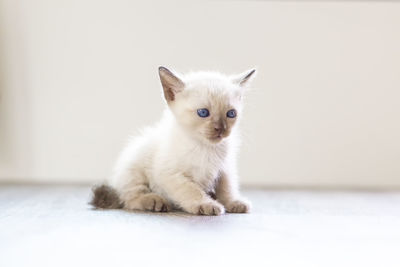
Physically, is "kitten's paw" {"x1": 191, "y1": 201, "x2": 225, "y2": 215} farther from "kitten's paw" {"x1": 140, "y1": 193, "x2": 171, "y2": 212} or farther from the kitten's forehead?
the kitten's forehead

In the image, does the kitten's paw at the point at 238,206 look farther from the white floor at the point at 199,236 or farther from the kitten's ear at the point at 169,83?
the kitten's ear at the point at 169,83

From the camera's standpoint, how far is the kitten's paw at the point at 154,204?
5.75ft

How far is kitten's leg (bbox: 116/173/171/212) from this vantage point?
1761 millimetres

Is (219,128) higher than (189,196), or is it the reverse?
(219,128)

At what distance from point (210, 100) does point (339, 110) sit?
138 centimetres

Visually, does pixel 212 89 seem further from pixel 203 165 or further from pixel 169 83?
pixel 203 165

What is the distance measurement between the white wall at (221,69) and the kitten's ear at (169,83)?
102 cm

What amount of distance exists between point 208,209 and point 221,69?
1311mm

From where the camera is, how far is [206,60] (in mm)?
2797

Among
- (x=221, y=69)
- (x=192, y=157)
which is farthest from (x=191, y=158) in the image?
(x=221, y=69)

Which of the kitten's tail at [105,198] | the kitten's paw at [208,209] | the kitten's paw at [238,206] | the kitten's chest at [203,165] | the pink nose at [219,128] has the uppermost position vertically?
the pink nose at [219,128]

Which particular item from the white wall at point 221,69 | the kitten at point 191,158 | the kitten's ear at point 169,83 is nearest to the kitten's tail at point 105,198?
the kitten at point 191,158

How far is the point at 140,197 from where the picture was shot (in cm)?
179

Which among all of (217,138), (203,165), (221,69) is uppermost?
(221,69)
